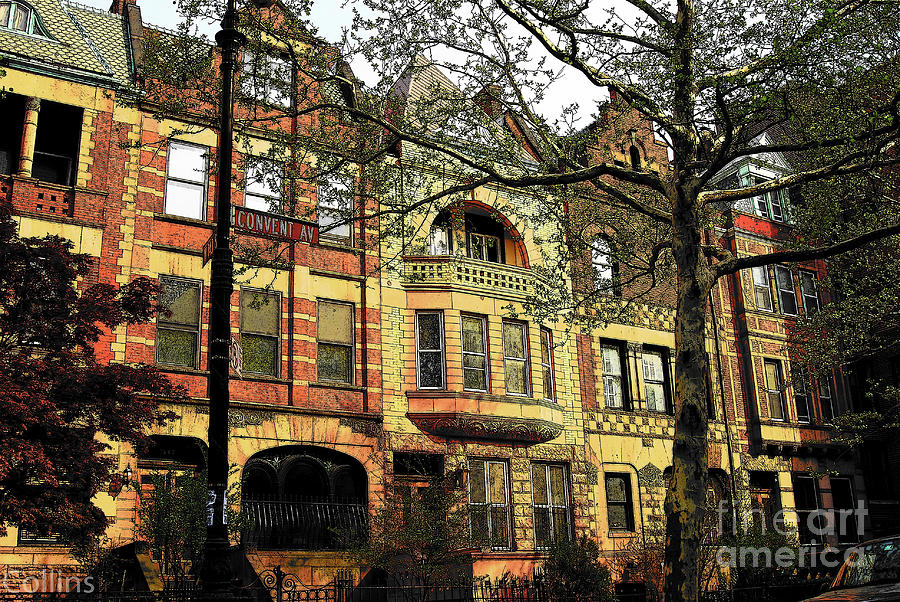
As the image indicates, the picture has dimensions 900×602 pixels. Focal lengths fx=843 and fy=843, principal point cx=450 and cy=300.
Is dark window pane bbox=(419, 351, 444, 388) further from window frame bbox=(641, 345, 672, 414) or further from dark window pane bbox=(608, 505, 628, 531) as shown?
window frame bbox=(641, 345, 672, 414)

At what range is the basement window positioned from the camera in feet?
69.2

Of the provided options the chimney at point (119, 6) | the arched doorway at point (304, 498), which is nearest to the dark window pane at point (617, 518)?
the arched doorway at point (304, 498)

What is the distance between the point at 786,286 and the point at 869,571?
24.0 m

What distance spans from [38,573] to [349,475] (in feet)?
25.9

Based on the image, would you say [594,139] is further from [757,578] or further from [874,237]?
[757,578]

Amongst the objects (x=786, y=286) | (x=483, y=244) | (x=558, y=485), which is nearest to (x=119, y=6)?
(x=483, y=244)

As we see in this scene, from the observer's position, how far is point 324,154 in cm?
1772

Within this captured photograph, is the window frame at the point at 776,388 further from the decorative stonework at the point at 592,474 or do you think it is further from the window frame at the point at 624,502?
the decorative stonework at the point at 592,474

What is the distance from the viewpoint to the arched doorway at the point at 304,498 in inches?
806

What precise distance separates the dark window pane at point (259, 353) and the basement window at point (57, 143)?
19.0ft

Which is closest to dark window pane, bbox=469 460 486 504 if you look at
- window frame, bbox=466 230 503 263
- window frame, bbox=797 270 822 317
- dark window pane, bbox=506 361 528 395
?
dark window pane, bbox=506 361 528 395

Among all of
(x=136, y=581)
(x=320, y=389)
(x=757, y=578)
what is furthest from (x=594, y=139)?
(x=136, y=581)

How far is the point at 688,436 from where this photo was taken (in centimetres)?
1482

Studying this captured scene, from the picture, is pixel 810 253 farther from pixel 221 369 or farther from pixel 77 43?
pixel 77 43
